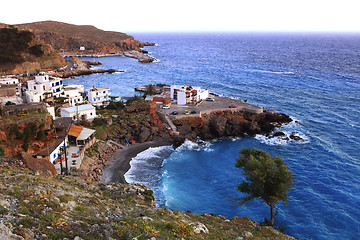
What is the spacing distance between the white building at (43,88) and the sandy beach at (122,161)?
25.8 m

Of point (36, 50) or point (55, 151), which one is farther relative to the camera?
point (36, 50)

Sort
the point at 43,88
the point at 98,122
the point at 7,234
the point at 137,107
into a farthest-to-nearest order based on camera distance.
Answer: the point at 43,88 → the point at 137,107 → the point at 98,122 → the point at 7,234

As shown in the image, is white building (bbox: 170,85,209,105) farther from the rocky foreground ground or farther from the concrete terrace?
the rocky foreground ground

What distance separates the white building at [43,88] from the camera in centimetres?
5784

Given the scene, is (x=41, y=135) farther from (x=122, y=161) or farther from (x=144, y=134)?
(x=144, y=134)

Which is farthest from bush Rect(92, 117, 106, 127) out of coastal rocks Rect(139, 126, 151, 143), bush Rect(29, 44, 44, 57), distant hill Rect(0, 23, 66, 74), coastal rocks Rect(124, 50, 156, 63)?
coastal rocks Rect(124, 50, 156, 63)

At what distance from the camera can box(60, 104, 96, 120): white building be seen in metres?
49.0

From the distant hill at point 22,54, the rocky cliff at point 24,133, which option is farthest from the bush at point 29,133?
the distant hill at point 22,54

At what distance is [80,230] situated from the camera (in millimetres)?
13023

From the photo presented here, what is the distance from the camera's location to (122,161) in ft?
134

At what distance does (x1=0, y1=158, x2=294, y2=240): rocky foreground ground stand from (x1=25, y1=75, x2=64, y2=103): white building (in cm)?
4076

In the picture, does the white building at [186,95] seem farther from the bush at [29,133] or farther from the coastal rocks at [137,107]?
the bush at [29,133]

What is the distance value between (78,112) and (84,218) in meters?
37.4

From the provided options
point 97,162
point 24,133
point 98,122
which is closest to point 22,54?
→ point 98,122
